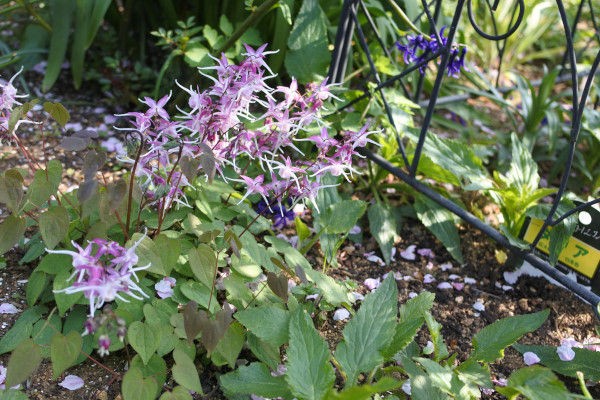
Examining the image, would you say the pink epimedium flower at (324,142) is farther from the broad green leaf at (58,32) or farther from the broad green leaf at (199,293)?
the broad green leaf at (58,32)

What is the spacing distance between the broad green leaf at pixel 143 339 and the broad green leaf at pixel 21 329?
0.83 feet

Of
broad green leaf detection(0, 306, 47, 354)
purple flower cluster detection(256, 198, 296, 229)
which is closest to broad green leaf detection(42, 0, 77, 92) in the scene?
purple flower cluster detection(256, 198, 296, 229)

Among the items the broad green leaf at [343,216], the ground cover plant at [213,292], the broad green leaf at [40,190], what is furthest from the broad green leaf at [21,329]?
the broad green leaf at [343,216]

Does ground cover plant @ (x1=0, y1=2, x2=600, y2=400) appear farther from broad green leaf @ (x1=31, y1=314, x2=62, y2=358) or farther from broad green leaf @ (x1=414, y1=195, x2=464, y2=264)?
broad green leaf @ (x1=414, y1=195, x2=464, y2=264)

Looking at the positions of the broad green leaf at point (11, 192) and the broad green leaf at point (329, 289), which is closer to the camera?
the broad green leaf at point (11, 192)

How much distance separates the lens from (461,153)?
6.21ft

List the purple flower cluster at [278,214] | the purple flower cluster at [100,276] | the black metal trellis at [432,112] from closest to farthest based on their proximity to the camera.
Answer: the purple flower cluster at [100,276]
the black metal trellis at [432,112]
the purple flower cluster at [278,214]

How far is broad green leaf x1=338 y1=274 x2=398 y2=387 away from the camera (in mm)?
1235

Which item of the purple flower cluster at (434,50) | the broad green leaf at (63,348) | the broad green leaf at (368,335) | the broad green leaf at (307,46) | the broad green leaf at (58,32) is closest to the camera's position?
the broad green leaf at (63,348)

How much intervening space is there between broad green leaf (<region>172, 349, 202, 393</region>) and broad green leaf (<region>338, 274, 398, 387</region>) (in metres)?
0.27

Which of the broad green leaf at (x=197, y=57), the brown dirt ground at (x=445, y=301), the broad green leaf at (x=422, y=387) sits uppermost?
the broad green leaf at (x=197, y=57)

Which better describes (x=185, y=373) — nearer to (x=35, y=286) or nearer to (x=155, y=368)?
(x=155, y=368)

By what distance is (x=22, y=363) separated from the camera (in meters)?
1.11

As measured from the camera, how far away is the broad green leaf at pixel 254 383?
1212mm
